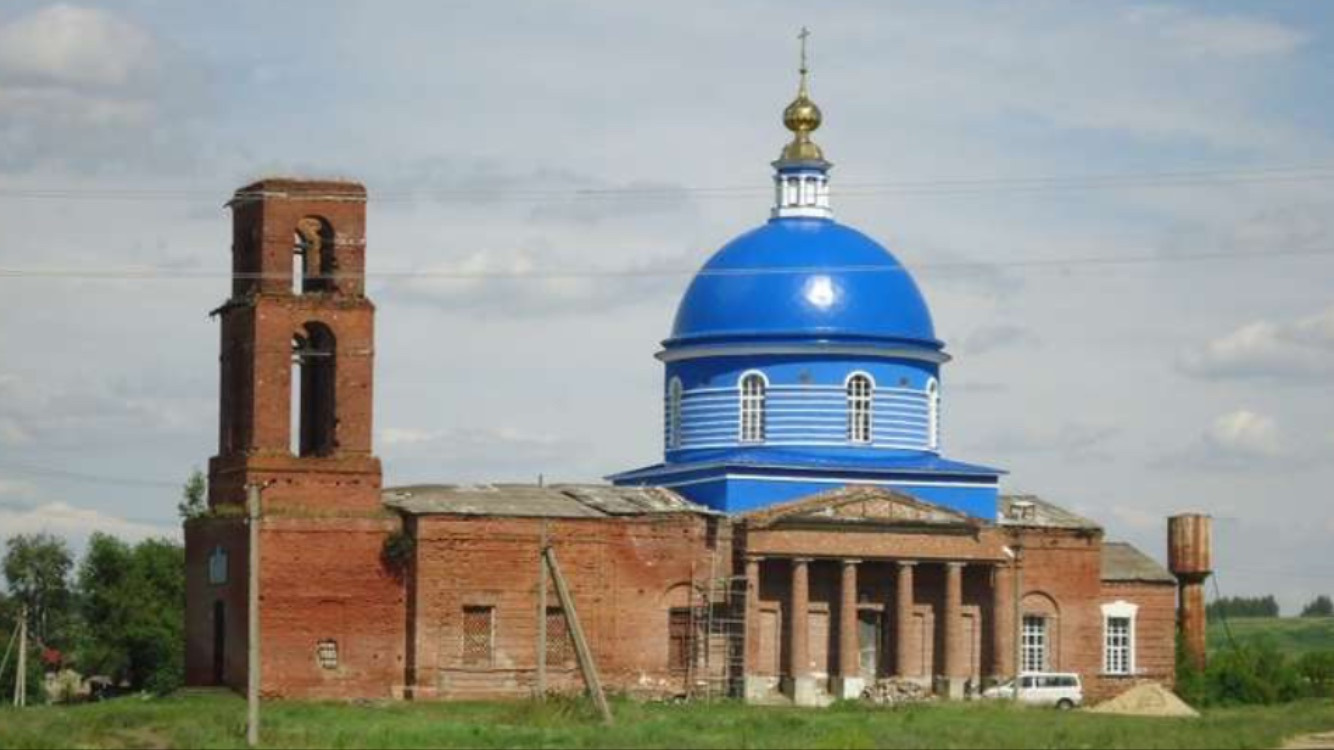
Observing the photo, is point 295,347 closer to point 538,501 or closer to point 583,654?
point 538,501

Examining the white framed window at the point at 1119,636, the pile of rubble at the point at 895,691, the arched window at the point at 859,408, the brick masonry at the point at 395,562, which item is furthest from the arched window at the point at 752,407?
the white framed window at the point at 1119,636

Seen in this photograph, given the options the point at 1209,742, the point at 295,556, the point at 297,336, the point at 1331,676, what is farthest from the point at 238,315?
the point at 1331,676

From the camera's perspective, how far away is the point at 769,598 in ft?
201

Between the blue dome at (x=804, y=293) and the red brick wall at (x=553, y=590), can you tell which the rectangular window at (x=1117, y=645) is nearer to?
the blue dome at (x=804, y=293)

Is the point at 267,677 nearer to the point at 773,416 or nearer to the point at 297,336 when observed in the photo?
the point at 297,336

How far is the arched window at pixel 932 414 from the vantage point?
64.6m

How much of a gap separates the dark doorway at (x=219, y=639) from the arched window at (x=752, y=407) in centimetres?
1163

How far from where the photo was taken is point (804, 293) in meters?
63.3

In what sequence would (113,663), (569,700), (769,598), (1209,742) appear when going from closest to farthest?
1. (1209,742)
2. (569,700)
3. (769,598)
4. (113,663)

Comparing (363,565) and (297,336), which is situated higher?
(297,336)

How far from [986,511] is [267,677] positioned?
16172 mm

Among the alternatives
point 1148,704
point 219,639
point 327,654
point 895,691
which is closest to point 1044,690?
point 1148,704

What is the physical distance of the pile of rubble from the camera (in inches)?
2398

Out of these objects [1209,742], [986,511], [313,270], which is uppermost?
[313,270]
